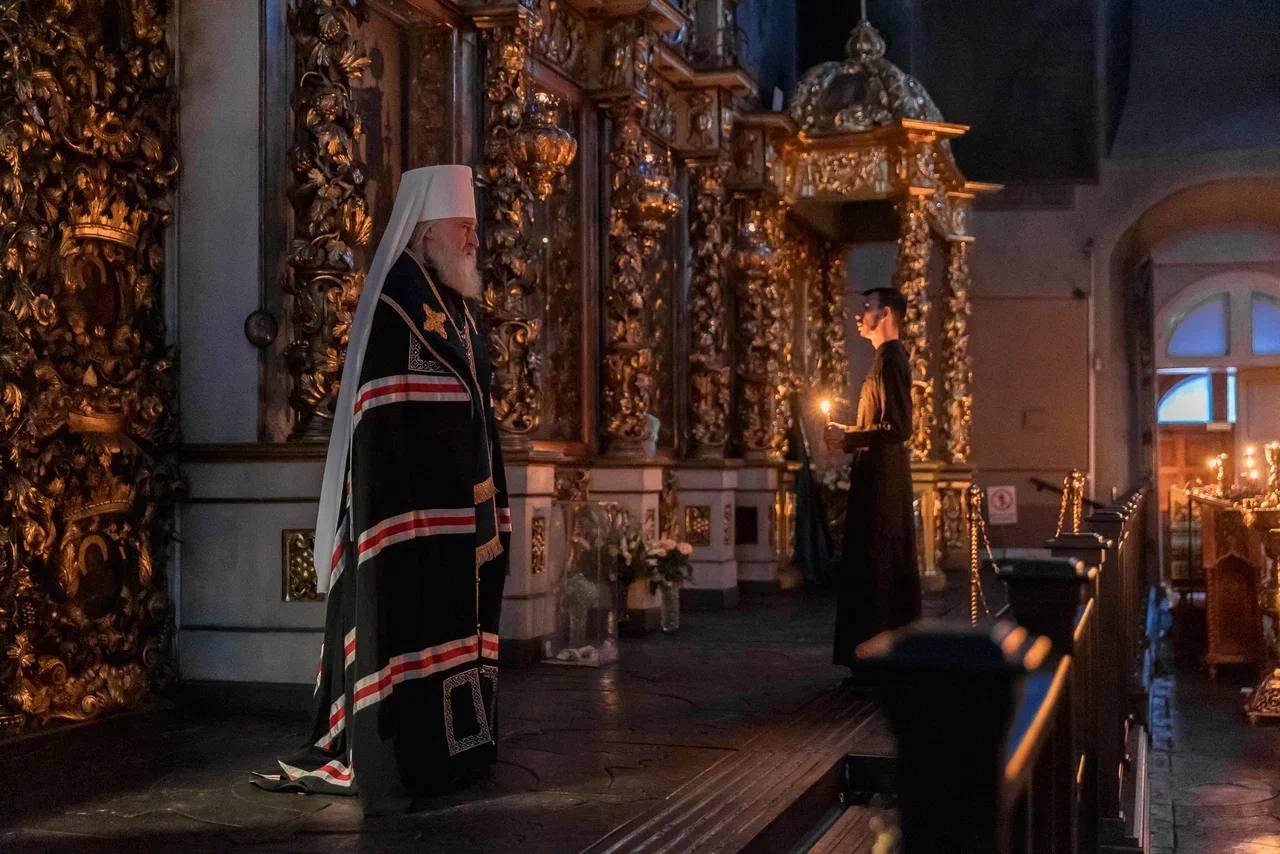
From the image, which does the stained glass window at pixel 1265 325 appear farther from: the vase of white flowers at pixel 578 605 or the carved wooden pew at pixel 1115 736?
the vase of white flowers at pixel 578 605

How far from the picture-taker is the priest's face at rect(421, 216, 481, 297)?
5.46 m

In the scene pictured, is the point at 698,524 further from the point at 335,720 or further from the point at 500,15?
the point at 335,720

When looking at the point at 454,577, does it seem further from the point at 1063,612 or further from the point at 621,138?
the point at 621,138

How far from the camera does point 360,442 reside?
516 cm

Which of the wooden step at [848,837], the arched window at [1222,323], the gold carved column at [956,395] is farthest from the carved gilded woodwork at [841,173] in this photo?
the arched window at [1222,323]

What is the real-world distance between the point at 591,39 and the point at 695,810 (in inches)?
297

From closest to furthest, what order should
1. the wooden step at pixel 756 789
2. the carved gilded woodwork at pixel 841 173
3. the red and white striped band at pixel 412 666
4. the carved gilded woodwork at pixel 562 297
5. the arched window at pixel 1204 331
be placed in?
the wooden step at pixel 756 789 < the red and white striped band at pixel 412 666 < the carved gilded woodwork at pixel 562 297 < the carved gilded woodwork at pixel 841 173 < the arched window at pixel 1204 331

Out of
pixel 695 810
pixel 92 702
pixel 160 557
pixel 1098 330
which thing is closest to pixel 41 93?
pixel 160 557

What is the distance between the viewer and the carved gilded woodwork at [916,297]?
15891 mm

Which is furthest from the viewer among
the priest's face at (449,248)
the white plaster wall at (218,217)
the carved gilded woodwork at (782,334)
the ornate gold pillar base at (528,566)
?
the carved gilded woodwork at (782,334)

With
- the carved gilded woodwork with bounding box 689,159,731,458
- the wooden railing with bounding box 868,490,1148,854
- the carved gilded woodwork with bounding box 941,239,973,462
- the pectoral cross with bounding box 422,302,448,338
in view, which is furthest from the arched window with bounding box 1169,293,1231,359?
the wooden railing with bounding box 868,490,1148,854

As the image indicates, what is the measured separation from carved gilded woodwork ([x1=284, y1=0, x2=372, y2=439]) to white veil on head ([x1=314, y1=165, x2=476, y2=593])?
1.76 m

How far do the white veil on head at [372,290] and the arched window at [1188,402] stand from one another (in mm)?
24340

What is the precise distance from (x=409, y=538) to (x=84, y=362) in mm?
2568
